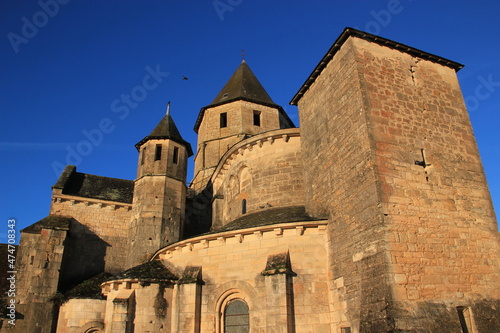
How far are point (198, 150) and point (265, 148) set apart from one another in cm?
1085

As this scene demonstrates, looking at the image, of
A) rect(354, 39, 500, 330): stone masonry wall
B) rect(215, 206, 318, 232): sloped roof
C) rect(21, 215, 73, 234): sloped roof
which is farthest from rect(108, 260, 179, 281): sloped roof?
rect(354, 39, 500, 330): stone masonry wall

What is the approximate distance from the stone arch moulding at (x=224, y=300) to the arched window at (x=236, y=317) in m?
0.09

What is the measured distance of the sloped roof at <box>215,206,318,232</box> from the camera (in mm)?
12414

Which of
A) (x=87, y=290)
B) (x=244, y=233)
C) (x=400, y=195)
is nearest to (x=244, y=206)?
(x=244, y=233)

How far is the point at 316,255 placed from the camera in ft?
37.8

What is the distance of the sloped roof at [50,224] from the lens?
59.1 feet

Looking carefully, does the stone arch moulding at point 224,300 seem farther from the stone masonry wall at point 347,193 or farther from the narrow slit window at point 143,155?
the narrow slit window at point 143,155

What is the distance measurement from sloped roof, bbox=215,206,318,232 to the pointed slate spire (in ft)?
22.6

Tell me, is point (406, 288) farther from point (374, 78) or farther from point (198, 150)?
point (198, 150)

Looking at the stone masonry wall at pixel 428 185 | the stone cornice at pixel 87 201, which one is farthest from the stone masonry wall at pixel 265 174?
the stone cornice at pixel 87 201

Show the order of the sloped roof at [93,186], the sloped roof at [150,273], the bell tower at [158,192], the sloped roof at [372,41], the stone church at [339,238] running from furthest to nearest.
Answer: the sloped roof at [93,186] < the bell tower at [158,192] < the sloped roof at [150,273] < the sloped roof at [372,41] < the stone church at [339,238]

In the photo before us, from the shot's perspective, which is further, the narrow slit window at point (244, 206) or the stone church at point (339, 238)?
the narrow slit window at point (244, 206)

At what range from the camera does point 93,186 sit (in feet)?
71.8

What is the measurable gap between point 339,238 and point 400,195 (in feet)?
7.18
